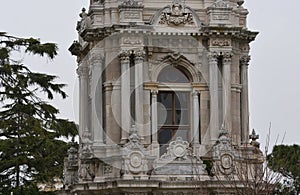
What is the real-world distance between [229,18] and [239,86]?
2.88 m

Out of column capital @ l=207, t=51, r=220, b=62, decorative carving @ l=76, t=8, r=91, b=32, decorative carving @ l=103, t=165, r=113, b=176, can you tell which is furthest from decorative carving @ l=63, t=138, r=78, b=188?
column capital @ l=207, t=51, r=220, b=62

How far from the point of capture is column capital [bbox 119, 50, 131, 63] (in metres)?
46.8

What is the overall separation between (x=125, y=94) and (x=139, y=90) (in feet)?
1.91

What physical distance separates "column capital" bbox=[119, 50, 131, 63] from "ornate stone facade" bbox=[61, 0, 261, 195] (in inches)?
1.5

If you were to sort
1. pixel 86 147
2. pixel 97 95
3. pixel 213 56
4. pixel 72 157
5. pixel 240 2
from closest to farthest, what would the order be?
1. pixel 86 147
2. pixel 213 56
3. pixel 97 95
4. pixel 240 2
5. pixel 72 157

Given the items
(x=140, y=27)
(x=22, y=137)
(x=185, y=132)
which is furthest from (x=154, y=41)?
(x=22, y=137)

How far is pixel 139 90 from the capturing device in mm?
46906

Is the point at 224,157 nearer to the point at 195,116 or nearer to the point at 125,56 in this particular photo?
the point at 195,116

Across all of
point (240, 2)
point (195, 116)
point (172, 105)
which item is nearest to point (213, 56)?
point (195, 116)

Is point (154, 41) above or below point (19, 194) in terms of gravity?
above

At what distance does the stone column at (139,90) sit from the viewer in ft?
153

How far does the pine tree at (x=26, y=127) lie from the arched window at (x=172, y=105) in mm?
8084

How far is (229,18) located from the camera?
47.7 m

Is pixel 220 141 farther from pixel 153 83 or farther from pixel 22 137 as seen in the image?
pixel 22 137
